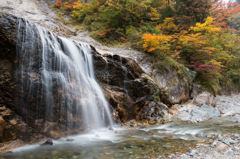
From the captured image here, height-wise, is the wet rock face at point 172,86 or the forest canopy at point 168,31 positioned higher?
the forest canopy at point 168,31

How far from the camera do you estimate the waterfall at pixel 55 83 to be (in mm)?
4266

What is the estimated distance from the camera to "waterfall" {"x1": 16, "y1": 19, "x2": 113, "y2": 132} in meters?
Result: 4.27

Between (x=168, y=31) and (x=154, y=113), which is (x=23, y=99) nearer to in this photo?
(x=154, y=113)

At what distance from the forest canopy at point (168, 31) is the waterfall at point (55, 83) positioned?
580 centimetres

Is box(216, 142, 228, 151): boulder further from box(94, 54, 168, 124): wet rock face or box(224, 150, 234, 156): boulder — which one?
box(94, 54, 168, 124): wet rock face

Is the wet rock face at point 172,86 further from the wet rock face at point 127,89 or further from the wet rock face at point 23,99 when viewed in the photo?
the wet rock face at point 23,99

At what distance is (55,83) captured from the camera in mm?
4719

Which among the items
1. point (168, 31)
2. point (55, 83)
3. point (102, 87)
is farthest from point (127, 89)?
point (168, 31)

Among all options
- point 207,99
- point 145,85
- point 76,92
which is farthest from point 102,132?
point 207,99

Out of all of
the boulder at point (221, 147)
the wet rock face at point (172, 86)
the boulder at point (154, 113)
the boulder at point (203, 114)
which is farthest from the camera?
the wet rock face at point (172, 86)

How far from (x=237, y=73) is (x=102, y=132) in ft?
64.5

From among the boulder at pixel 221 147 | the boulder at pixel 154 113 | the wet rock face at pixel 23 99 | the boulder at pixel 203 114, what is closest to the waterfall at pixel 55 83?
the wet rock face at pixel 23 99

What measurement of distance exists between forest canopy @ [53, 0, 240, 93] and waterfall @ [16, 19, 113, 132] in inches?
228

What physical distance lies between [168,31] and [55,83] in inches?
480
